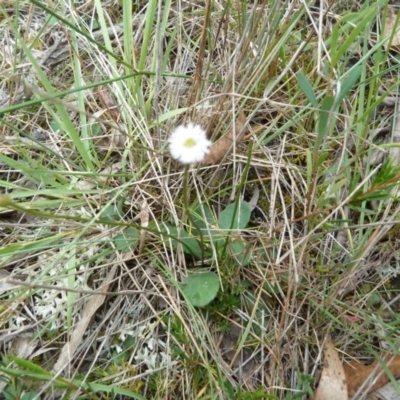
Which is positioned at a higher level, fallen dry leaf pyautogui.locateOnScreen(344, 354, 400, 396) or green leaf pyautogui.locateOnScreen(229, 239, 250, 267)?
green leaf pyautogui.locateOnScreen(229, 239, 250, 267)

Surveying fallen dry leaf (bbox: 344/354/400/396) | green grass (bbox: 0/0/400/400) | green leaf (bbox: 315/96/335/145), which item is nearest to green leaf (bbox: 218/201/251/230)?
green grass (bbox: 0/0/400/400)

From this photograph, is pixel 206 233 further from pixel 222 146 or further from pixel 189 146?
pixel 189 146

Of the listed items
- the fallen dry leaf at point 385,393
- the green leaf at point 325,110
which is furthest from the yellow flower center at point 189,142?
the fallen dry leaf at point 385,393

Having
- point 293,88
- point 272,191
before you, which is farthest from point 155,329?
point 293,88

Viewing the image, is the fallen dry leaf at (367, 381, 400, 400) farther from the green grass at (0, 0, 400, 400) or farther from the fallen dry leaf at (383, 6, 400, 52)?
the fallen dry leaf at (383, 6, 400, 52)

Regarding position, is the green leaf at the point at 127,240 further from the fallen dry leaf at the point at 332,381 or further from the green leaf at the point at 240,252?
the fallen dry leaf at the point at 332,381
